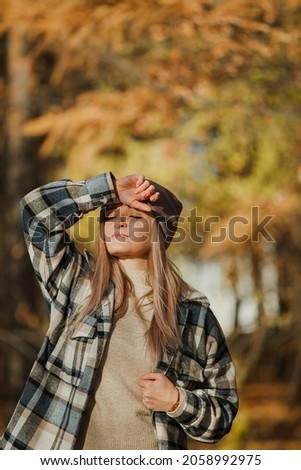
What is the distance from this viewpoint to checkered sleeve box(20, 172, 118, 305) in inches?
78.2

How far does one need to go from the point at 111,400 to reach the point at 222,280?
539 cm

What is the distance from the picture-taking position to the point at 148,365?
1910mm

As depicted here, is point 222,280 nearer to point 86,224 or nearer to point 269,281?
point 269,281

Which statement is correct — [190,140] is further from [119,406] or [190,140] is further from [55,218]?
[119,406]

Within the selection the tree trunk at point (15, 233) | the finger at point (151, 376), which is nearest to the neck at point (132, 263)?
the finger at point (151, 376)

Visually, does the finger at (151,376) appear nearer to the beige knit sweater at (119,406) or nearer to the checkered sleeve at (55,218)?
the beige knit sweater at (119,406)

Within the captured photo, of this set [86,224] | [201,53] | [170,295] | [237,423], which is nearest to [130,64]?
[201,53]

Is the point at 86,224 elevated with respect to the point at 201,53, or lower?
lower

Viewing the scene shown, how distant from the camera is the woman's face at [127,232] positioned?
202 cm

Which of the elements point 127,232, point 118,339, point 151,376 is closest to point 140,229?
point 127,232

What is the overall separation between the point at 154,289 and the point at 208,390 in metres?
0.29

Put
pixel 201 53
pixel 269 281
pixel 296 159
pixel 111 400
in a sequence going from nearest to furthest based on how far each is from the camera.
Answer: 1. pixel 111 400
2. pixel 201 53
3. pixel 296 159
4. pixel 269 281

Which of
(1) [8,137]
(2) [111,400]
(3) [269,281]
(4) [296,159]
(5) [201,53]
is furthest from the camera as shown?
(3) [269,281]

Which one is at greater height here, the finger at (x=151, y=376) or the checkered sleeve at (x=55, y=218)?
the checkered sleeve at (x=55, y=218)
